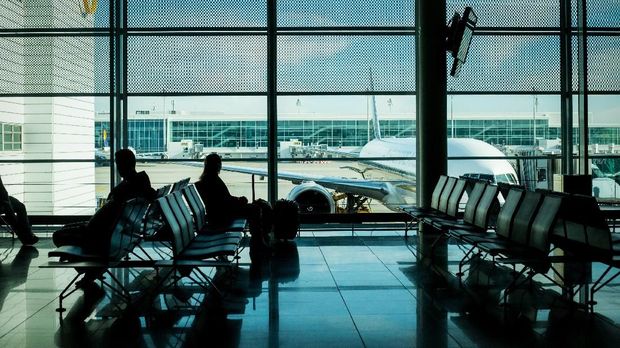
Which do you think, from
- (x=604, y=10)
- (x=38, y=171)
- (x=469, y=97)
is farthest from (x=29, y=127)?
(x=604, y=10)

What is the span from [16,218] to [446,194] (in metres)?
5.87

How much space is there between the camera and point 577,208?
604cm

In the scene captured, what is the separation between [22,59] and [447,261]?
747cm

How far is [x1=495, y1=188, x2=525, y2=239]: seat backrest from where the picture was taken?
666 cm

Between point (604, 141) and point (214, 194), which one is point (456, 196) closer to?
point (214, 194)

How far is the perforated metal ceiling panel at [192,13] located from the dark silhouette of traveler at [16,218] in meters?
3.32

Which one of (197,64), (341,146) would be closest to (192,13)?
(197,64)

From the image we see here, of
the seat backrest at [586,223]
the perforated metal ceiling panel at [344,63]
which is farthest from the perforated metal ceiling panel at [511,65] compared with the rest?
the seat backrest at [586,223]

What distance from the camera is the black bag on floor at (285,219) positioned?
945 centimetres

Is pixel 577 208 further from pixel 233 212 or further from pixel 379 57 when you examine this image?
pixel 379 57

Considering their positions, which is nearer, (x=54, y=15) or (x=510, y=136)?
(x=54, y=15)

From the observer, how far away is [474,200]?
792cm

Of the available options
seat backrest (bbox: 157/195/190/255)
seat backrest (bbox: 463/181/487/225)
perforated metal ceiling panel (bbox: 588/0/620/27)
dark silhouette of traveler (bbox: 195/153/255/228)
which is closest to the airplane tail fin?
seat backrest (bbox: 463/181/487/225)

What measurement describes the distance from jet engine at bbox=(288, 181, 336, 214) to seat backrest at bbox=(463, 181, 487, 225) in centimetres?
369
